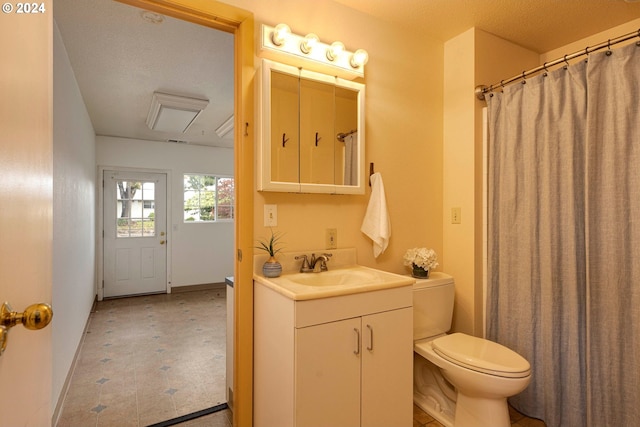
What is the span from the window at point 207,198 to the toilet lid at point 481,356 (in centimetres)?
451

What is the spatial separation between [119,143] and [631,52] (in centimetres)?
554

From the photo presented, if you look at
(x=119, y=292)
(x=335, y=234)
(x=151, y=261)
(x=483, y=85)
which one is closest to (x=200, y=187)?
(x=151, y=261)

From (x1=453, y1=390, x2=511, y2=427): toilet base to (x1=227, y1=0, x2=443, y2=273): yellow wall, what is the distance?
33.0 inches

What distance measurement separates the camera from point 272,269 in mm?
1655

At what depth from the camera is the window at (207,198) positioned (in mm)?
5398

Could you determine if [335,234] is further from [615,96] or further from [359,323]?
[615,96]

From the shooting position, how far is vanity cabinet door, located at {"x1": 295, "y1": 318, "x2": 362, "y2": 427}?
1.34 meters

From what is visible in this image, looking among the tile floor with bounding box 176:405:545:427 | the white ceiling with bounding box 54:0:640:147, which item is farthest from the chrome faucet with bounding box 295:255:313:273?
the white ceiling with bounding box 54:0:640:147

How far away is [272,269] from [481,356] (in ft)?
3.83

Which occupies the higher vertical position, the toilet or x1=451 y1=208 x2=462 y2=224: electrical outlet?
x1=451 y1=208 x2=462 y2=224: electrical outlet

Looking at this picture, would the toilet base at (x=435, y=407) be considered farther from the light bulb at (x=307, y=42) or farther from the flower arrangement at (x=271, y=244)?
the light bulb at (x=307, y=42)

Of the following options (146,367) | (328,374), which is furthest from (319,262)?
(146,367)

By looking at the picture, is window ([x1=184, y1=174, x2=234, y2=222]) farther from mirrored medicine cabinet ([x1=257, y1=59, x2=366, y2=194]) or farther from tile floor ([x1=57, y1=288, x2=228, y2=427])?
mirrored medicine cabinet ([x1=257, y1=59, x2=366, y2=194])

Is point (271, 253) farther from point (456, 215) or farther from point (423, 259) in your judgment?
point (456, 215)
